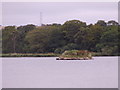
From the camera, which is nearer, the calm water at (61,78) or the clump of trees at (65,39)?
the calm water at (61,78)

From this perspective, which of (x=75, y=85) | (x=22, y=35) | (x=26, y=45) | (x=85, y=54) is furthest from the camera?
(x=22, y=35)

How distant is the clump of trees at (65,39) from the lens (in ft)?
54.0

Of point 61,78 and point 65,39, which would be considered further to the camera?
point 65,39

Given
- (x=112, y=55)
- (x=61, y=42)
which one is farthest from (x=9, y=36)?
(x=112, y=55)

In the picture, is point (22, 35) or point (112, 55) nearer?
point (112, 55)

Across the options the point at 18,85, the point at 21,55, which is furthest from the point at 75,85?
the point at 21,55

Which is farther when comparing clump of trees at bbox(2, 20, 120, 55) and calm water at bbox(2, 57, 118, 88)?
clump of trees at bbox(2, 20, 120, 55)

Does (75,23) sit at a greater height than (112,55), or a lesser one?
greater

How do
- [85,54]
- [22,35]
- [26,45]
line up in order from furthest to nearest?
1. [22,35]
2. [26,45]
3. [85,54]

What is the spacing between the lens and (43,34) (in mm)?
17906

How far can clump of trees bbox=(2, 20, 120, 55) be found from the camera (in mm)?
16453

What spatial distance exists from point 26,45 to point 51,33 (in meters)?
1.44

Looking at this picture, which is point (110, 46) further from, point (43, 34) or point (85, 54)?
point (43, 34)

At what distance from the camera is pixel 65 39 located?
684 inches
